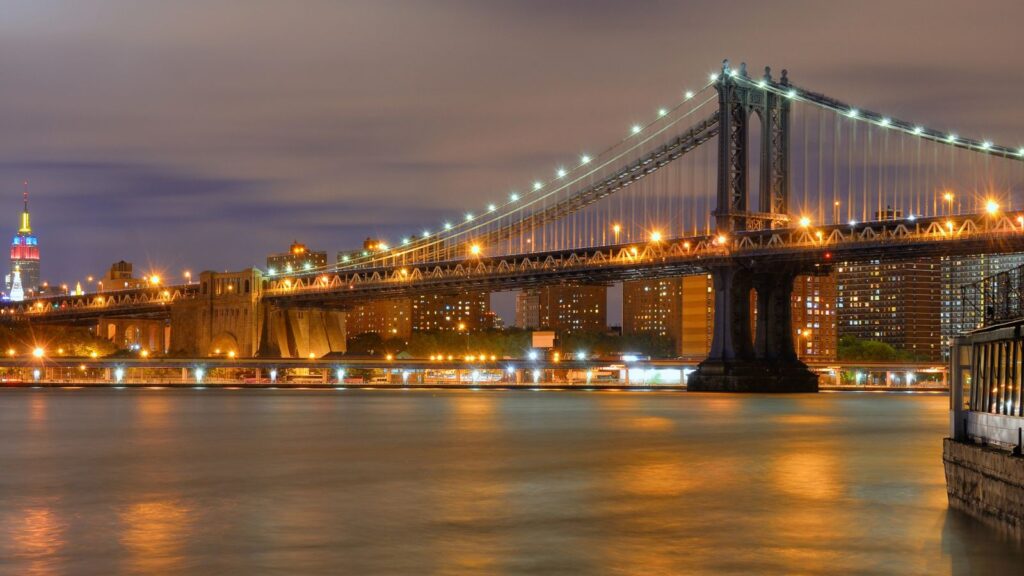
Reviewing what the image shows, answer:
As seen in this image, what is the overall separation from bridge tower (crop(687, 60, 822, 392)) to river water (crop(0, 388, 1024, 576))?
3568 cm

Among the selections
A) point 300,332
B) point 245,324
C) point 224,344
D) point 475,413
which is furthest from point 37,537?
point 300,332

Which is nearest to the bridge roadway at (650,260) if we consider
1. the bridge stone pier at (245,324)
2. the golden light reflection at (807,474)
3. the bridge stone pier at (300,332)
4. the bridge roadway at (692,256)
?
the bridge roadway at (692,256)

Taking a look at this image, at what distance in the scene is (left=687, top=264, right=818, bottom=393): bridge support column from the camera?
8925cm

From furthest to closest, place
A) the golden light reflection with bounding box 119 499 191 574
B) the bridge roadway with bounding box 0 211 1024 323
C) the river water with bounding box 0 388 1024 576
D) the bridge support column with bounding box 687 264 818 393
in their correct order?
the bridge support column with bounding box 687 264 818 393, the bridge roadway with bounding box 0 211 1024 323, the river water with bounding box 0 388 1024 576, the golden light reflection with bounding box 119 499 191 574

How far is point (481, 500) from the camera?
27031 mm

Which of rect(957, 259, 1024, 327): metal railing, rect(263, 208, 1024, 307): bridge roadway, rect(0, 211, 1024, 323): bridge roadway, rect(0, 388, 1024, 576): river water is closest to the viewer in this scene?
rect(0, 388, 1024, 576): river water

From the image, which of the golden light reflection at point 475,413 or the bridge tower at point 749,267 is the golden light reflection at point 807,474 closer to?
the golden light reflection at point 475,413

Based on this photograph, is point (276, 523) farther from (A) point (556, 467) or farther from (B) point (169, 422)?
(B) point (169, 422)

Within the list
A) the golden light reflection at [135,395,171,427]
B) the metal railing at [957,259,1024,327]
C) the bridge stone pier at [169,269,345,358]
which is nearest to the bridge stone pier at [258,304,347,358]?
the bridge stone pier at [169,269,345,358]

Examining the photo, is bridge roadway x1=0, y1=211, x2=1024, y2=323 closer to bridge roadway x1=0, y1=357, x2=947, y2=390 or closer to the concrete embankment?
bridge roadway x1=0, y1=357, x2=947, y2=390

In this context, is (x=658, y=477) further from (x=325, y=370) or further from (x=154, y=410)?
(x=325, y=370)

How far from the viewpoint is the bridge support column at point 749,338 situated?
8925cm

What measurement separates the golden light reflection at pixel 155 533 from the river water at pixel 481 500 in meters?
0.06

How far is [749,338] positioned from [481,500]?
6517 cm
